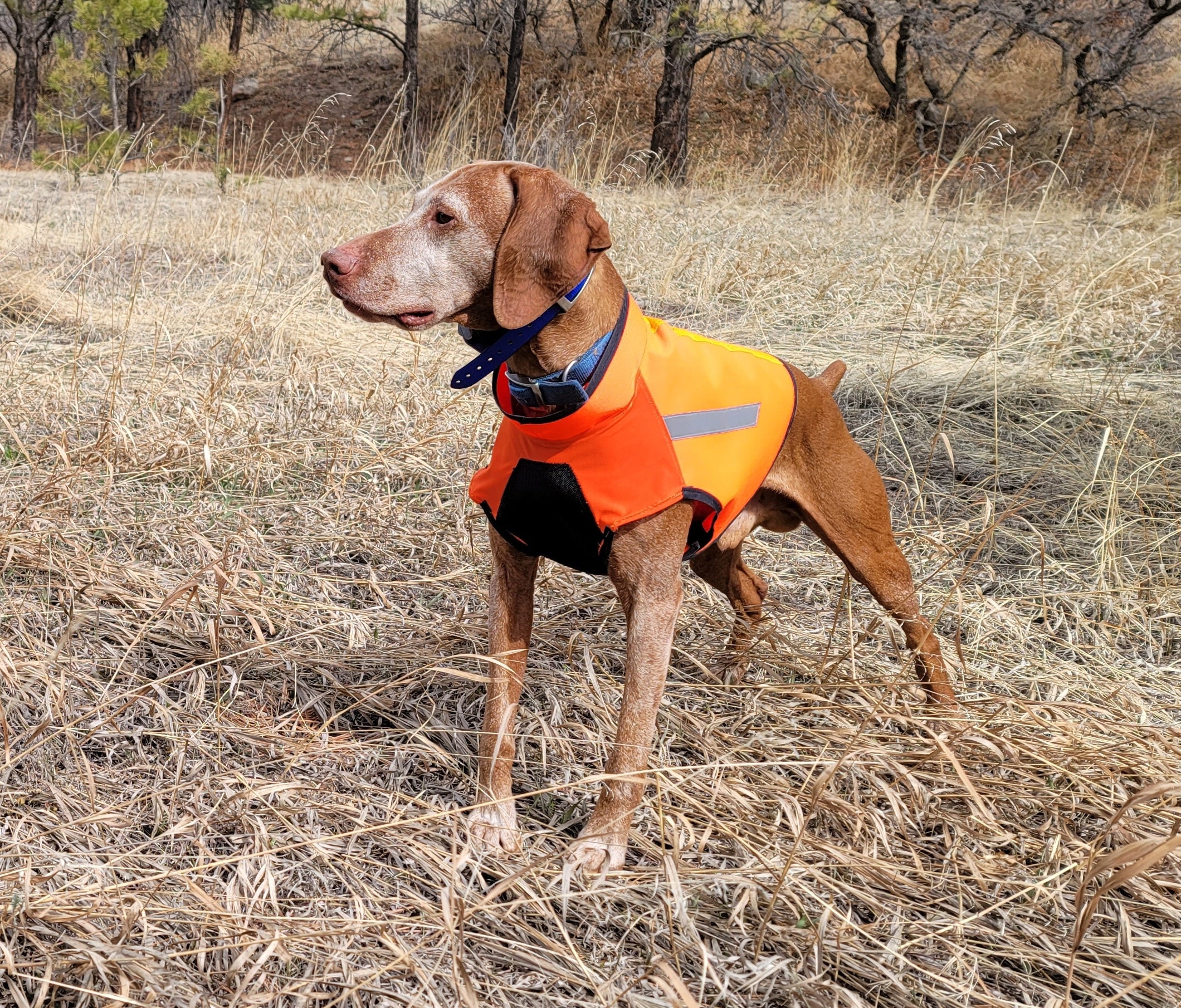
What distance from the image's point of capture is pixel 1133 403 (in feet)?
14.8

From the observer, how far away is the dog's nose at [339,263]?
205 centimetres

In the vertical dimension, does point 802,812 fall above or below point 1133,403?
below

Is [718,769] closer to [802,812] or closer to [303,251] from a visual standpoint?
[802,812]

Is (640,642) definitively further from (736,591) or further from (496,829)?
(736,591)

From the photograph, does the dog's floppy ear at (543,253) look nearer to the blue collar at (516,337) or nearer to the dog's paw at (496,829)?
the blue collar at (516,337)

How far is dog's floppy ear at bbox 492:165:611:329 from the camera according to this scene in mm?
2028

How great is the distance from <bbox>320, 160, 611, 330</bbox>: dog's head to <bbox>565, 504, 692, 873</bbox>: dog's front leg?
52 cm

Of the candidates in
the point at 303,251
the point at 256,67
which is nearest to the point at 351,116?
the point at 256,67

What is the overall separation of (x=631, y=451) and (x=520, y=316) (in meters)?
0.35

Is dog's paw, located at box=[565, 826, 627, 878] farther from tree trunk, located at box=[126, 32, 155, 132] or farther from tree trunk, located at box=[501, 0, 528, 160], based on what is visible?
tree trunk, located at box=[126, 32, 155, 132]

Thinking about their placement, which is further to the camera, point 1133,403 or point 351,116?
point 351,116

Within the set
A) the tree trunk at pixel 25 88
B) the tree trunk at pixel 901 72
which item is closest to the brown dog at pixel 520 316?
the tree trunk at pixel 25 88

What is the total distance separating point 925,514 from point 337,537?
1992 millimetres

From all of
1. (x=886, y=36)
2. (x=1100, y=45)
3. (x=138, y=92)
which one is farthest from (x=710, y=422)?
(x=138, y=92)
